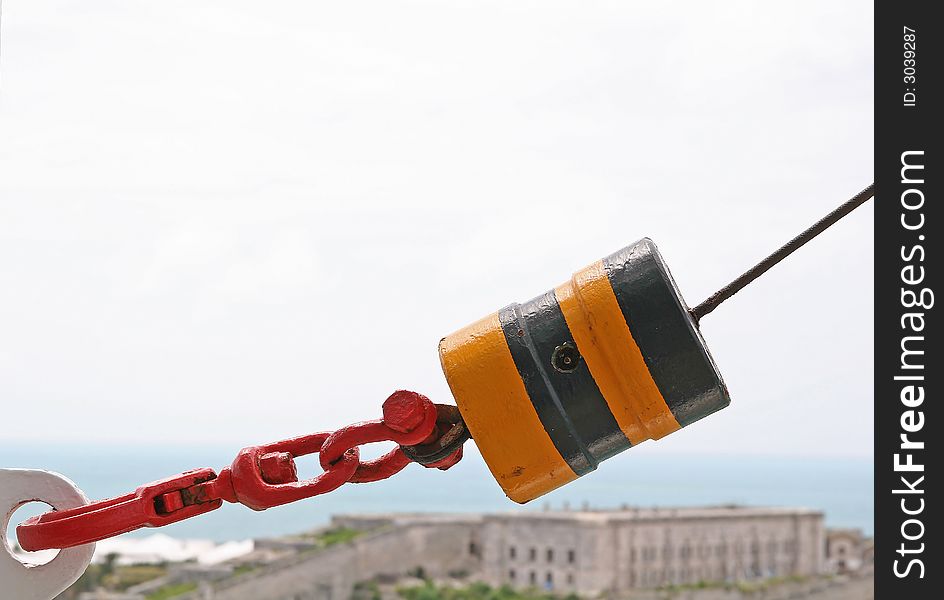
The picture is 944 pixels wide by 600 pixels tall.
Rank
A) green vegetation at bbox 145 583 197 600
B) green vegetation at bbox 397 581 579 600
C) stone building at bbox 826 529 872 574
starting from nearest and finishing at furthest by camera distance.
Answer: green vegetation at bbox 397 581 579 600
green vegetation at bbox 145 583 197 600
stone building at bbox 826 529 872 574

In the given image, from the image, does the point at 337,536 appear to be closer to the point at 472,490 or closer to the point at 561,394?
the point at 561,394

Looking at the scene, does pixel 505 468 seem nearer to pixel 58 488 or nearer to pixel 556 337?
pixel 556 337

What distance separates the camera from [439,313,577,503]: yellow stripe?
40.1 inches

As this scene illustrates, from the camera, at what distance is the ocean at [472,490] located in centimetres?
6738

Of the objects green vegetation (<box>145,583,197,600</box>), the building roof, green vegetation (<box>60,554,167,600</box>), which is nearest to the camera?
green vegetation (<box>145,583,197,600</box>)

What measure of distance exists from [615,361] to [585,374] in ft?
0.08

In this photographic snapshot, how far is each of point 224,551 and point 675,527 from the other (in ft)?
39.3

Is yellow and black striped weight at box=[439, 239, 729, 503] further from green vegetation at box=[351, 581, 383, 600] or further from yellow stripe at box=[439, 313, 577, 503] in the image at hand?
green vegetation at box=[351, 581, 383, 600]

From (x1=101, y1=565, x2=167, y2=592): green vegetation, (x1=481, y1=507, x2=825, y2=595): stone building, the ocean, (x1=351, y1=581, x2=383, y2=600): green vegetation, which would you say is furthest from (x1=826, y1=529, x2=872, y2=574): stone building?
the ocean

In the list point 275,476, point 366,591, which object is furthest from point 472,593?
point 275,476

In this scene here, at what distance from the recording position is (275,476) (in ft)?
3.59

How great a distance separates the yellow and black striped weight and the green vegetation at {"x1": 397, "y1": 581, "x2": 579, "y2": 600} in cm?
2875

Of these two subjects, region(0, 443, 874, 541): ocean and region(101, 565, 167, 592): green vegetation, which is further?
region(0, 443, 874, 541): ocean

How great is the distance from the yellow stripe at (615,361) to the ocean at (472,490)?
181ft
